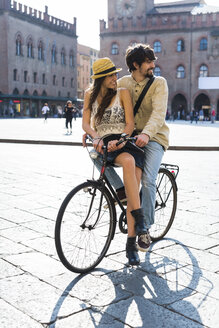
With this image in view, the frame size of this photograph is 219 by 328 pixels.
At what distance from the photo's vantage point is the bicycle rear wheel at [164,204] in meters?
4.28

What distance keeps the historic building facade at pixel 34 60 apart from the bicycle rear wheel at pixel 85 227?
176 ft

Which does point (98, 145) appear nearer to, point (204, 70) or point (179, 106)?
point (204, 70)

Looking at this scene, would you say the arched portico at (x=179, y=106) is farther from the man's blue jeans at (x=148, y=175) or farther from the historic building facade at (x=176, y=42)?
the man's blue jeans at (x=148, y=175)

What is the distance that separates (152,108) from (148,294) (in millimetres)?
1500

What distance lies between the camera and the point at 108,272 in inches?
136

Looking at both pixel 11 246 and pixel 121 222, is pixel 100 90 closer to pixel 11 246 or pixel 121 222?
pixel 121 222

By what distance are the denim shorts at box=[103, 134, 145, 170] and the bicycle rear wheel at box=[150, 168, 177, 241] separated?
2.34ft

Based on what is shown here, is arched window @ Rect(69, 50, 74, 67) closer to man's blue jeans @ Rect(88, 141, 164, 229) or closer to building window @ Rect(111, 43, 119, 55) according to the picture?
building window @ Rect(111, 43, 119, 55)

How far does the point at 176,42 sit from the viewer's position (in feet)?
190

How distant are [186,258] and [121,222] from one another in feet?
2.00

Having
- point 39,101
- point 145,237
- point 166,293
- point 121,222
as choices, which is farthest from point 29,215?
point 39,101

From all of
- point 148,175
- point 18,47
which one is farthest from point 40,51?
point 148,175

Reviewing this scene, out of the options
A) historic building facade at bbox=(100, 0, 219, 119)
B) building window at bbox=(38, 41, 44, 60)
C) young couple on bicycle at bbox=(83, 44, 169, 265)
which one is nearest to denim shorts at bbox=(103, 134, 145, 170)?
young couple on bicycle at bbox=(83, 44, 169, 265)

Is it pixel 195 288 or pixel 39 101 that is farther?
pixel 39 101
